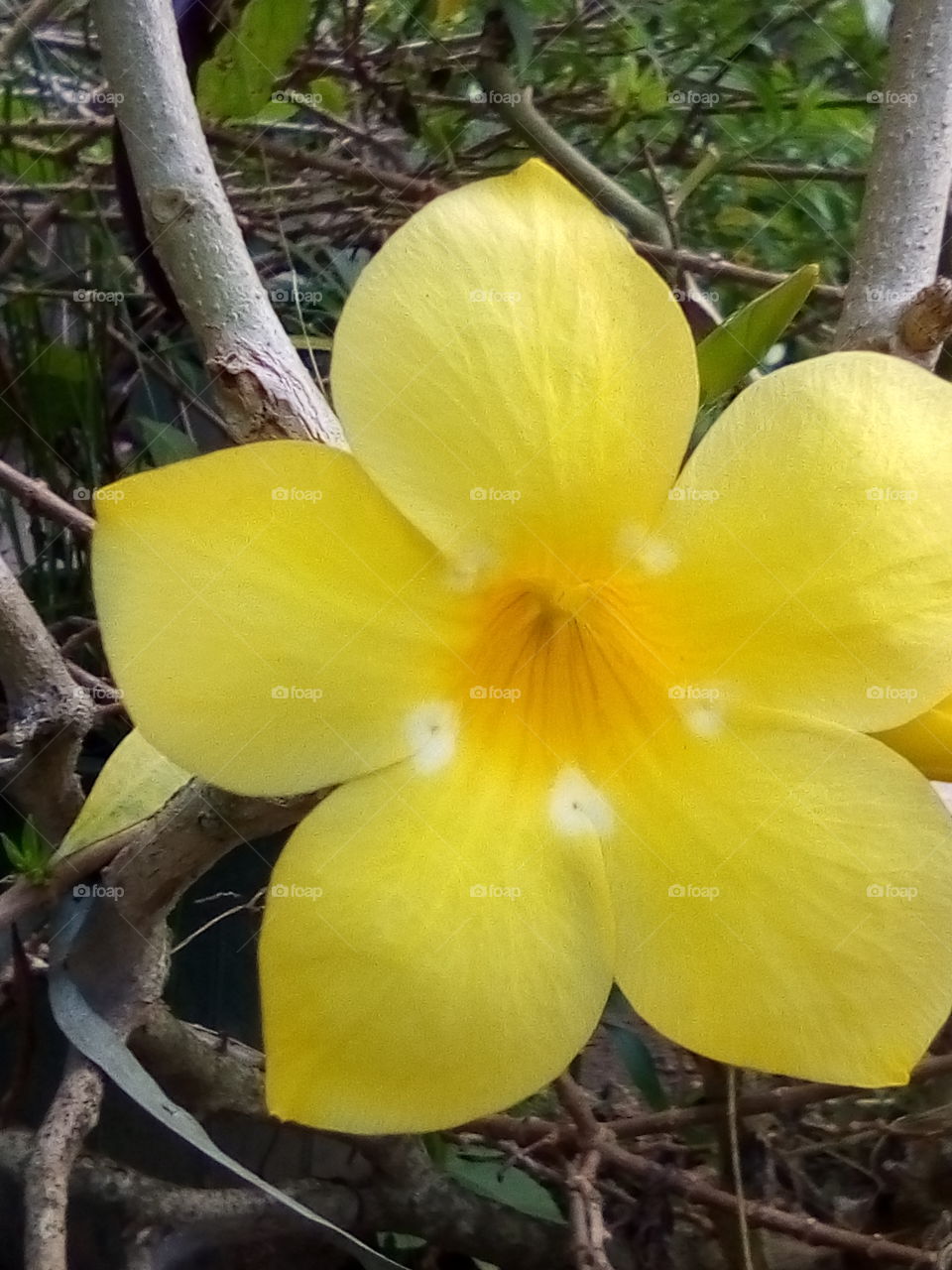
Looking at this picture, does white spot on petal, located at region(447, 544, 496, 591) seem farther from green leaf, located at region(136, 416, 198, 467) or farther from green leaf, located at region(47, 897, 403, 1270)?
green leaf, located at region(136, 416, 198, 467)

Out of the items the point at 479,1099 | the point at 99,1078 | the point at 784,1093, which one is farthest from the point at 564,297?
the point at 784,1093

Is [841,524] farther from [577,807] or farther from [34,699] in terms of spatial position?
[34,699]

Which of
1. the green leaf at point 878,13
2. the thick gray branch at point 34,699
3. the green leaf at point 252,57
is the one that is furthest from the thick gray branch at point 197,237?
the green leaf at point 878,13

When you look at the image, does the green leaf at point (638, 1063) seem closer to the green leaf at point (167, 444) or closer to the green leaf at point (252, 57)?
the green leaf at point (167, 444)

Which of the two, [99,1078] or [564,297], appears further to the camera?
[99,1078]

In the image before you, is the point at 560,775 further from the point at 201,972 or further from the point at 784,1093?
the point at 201,972

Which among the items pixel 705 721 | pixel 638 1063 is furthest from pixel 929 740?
pixel 638 1063
